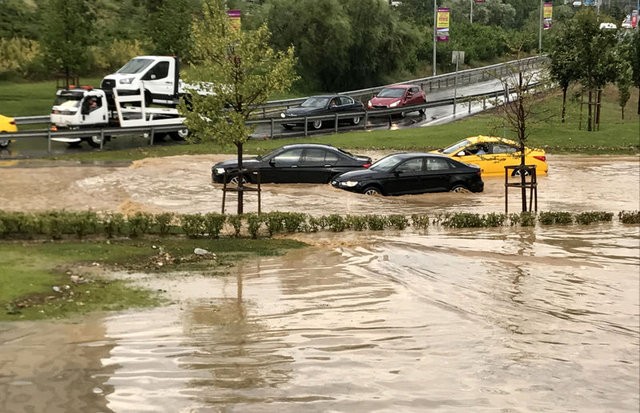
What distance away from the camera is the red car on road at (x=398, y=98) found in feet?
145

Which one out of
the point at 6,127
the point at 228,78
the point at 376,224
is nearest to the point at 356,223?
the point at 376,224

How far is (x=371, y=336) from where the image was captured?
11.9 meters

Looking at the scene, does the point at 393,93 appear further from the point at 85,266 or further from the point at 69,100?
the point at 85,266

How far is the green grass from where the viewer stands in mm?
12469

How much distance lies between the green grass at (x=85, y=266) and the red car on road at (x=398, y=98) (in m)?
27.5

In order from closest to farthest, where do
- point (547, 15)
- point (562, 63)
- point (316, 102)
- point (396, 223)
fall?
point (396, 223)
point (316, 102)
point (562, 63)
point (547, 15)

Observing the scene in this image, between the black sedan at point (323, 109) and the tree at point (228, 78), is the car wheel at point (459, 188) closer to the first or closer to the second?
the tree at point (228, 78)

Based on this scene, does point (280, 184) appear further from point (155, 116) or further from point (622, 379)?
point (622, 379)

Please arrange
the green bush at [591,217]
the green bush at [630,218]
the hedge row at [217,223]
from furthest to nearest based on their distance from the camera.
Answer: the green bush at [630,218]
the green bush at [591,217]
the hedge row at [217,223]

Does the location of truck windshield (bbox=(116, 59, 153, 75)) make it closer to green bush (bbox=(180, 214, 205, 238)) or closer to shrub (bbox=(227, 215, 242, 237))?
shrub (bbox=(227, 215, 242, 237))

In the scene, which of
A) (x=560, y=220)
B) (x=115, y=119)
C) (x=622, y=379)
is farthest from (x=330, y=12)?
(x=622, y=379)

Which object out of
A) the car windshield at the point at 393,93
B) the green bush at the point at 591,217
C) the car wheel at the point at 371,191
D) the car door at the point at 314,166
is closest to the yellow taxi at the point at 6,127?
the car door at the point at 314,166

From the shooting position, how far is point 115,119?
34.3m

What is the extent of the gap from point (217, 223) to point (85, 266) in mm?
3463
